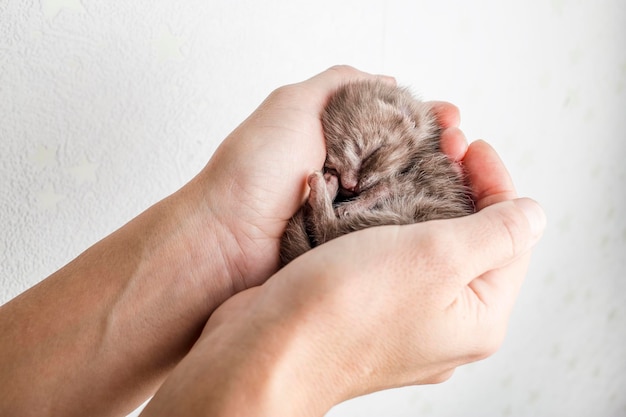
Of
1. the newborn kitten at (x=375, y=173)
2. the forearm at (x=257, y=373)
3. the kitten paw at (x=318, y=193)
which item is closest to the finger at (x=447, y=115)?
the newborn kitten at (x=375, y=173)

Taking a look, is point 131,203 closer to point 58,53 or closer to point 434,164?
point 58,53

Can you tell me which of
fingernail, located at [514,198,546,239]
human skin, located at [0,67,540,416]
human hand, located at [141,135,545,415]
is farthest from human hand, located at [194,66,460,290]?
fingernail, located at [514,198,546,239]

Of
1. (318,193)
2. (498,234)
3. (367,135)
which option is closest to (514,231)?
(498,234)

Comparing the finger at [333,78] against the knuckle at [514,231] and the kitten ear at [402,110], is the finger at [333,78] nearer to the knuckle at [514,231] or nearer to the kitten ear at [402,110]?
the kitten ear at [402,110]

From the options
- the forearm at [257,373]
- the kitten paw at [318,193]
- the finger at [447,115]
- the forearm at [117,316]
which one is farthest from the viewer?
the finger at [447,115]

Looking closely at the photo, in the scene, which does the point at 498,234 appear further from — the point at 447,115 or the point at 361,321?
the point at 447,115

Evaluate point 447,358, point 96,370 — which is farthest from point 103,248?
point 447,358
